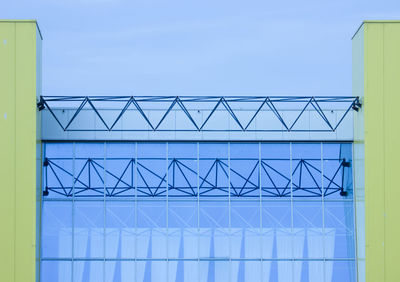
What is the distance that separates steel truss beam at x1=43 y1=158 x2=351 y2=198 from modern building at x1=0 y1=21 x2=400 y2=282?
0.04 m

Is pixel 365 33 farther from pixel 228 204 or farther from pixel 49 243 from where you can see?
pixel 49 243

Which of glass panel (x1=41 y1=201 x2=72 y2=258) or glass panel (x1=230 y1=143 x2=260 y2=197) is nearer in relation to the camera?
glass panel (x1=41 y1=201 x2=72 y2=258)

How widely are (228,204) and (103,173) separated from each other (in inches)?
194

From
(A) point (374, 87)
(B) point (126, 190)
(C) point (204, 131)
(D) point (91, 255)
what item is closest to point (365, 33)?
(A) point (374, 87)

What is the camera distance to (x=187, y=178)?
29031 millimetres

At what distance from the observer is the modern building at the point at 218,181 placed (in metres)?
27.5

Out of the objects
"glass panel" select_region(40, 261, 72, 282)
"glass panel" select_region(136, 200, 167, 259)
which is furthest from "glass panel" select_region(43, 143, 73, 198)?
"glass panel" select_region(136, 200, 167, 259)

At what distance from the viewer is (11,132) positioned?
26469mm

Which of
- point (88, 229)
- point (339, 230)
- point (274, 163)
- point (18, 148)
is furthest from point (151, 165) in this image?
point (339, 230)

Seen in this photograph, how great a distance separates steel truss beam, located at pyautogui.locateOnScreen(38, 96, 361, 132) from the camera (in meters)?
28.3

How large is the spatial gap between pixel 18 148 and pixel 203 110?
7.28m

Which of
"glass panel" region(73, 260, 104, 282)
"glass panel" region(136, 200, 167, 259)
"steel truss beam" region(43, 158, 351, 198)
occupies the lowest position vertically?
"glass panel" region(73, 260, 104, 282)

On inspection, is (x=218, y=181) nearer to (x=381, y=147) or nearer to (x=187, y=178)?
(x=187, y=178)

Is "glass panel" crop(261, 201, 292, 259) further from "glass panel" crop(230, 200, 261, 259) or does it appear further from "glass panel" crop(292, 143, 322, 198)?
"glass panel" crop(292, 143, 322, 198)
